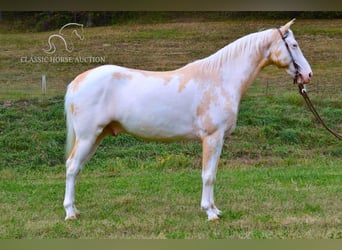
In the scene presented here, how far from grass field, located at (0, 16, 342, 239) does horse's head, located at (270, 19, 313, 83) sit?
1270 mm

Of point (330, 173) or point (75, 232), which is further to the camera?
point (330, 173)

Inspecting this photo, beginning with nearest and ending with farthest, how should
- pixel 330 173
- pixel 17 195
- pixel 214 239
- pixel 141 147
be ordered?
1. pixel 214 239
2. pixel 17 195
3. pixel 330 173
4. pixel 141 147

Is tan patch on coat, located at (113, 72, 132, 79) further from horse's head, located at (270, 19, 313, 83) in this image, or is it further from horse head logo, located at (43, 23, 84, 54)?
horse head logo, located at (43, 23, 84, 54)

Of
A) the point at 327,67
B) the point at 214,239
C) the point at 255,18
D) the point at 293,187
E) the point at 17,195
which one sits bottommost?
the point at 17,195

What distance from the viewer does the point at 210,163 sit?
3.96m

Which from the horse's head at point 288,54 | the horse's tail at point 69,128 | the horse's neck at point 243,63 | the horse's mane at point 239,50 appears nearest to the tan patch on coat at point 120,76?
the horse's tail at point 69,128

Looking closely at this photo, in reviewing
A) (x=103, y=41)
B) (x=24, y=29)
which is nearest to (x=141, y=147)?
(x=103, y=41)

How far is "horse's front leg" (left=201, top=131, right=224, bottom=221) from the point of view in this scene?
3.93 metres

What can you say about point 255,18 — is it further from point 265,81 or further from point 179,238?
point 179,238

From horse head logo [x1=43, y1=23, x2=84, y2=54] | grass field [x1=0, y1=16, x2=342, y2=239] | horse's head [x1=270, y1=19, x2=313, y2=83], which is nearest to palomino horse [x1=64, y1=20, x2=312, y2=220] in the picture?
horse's head [x1=270, y1=19, x2=313, y2=83]

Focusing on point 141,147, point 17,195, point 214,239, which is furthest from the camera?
point 141,147

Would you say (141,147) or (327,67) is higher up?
(327,67)

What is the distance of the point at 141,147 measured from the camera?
6.11m

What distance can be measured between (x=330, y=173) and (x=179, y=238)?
266cm
